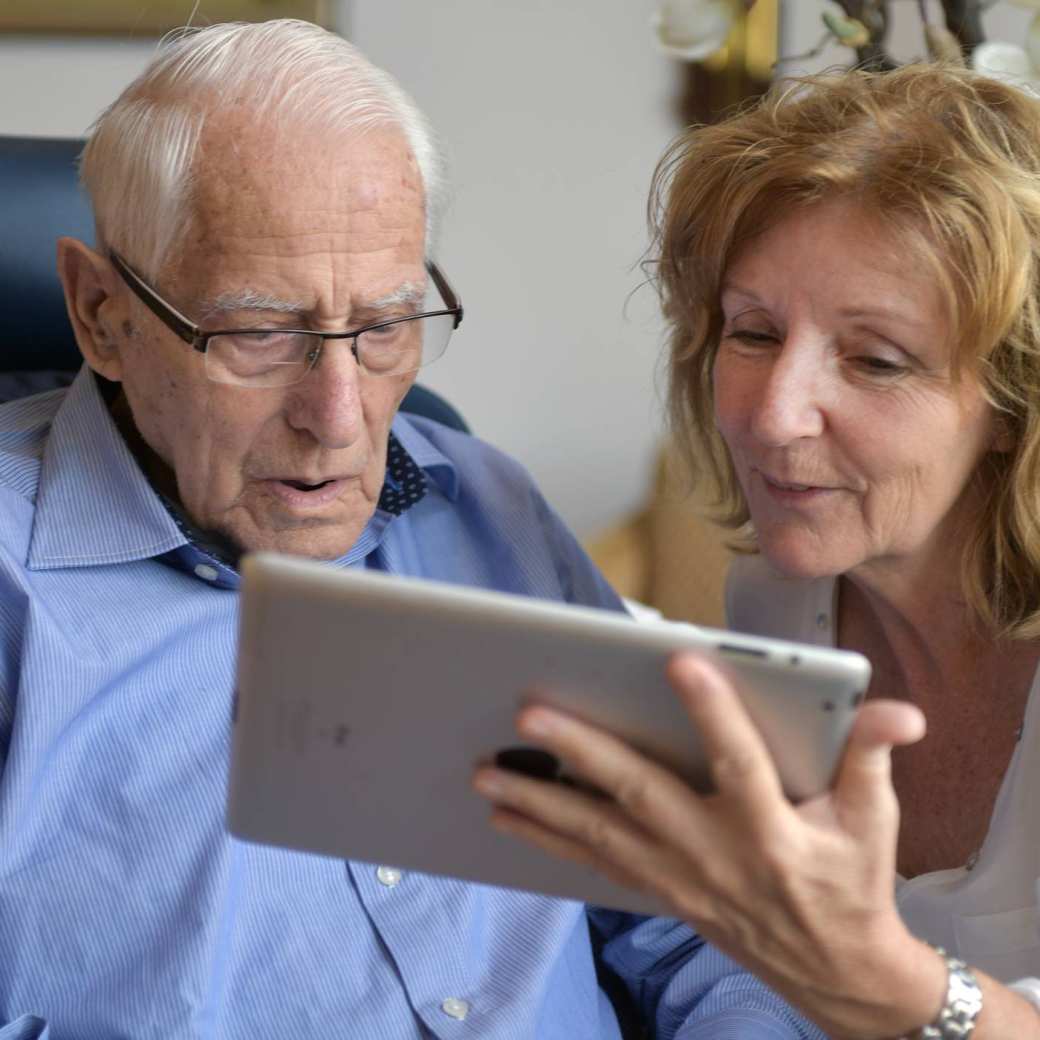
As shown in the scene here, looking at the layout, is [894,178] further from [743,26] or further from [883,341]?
[743,26]

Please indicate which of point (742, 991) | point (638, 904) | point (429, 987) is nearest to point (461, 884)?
point (429, 987)

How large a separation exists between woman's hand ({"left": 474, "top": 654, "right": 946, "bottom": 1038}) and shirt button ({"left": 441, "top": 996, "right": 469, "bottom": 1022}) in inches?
15.5

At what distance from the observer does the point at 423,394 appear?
181cm

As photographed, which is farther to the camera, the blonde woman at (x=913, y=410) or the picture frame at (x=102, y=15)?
the picture frame at (x=102, y=15)

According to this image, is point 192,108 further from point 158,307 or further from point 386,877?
point 386,877

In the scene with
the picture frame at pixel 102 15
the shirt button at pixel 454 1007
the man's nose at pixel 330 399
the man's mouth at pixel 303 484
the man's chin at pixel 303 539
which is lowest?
the shirt button at pixel 454 1007

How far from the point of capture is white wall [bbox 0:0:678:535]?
2.53 m

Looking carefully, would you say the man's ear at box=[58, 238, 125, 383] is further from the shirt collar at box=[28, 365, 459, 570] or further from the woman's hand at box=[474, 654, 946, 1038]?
the woman's hand at box=[474, 654, 946, 1038]

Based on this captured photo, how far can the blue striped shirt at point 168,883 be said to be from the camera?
1.15 metres

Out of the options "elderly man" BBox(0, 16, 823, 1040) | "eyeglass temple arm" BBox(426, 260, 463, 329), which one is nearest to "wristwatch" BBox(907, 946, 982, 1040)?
"elderly man" BBox(0, 16, 823, 1040)

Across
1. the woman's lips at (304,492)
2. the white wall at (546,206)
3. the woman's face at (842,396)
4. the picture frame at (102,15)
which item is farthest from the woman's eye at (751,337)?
the picture frame at (102,15)

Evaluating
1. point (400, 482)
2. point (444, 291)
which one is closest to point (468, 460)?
point (400, 482)

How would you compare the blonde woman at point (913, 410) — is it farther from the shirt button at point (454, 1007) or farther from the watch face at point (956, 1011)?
the shirt button at point (454, 1007)

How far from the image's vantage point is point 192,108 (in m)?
1.29
